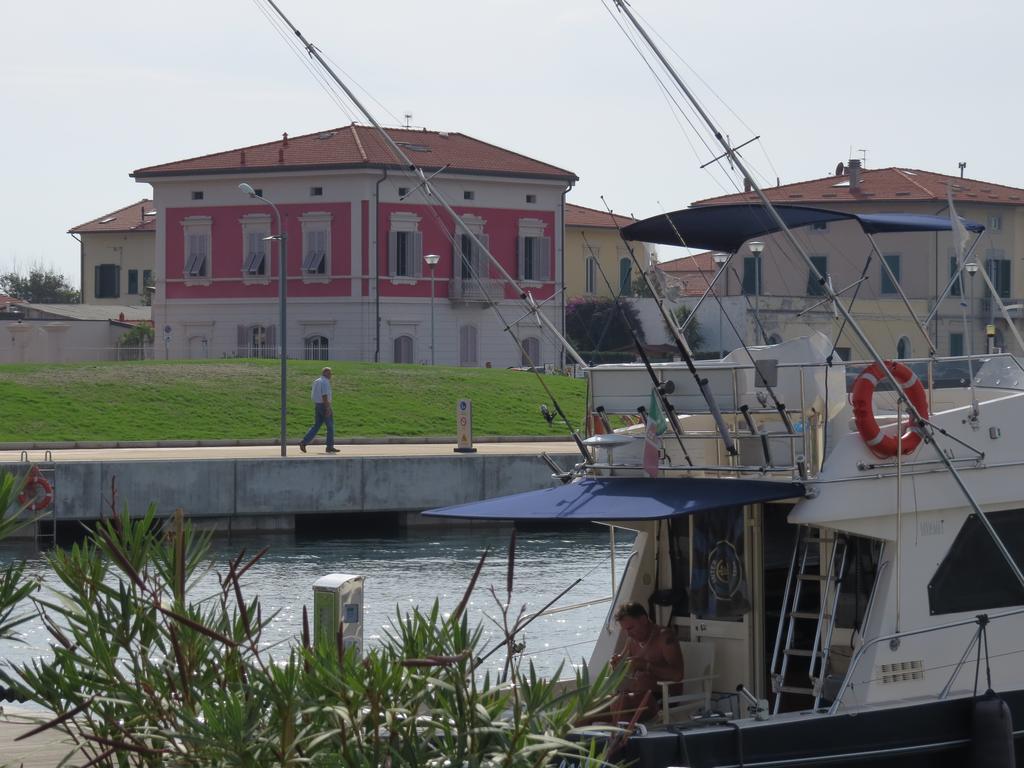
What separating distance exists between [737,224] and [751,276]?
0.41 meters

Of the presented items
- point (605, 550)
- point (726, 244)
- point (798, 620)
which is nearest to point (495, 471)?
point (605, 550)

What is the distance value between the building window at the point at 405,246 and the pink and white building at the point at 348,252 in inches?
1.8

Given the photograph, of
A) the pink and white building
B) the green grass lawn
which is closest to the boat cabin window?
the green grass lawn

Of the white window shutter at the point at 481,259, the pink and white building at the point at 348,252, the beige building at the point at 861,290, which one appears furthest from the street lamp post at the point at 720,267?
the pink and white building at the point at 348,252

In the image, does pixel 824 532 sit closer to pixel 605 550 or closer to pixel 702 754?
pixel 702 754

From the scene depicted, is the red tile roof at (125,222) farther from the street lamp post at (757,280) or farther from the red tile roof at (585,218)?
the street lamp post at (757,280)

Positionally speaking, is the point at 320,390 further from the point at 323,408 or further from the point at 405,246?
the point at 405,246

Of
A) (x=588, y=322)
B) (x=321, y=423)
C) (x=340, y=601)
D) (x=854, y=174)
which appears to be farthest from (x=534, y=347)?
(x=340, y=601)

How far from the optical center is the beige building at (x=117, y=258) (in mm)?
83500

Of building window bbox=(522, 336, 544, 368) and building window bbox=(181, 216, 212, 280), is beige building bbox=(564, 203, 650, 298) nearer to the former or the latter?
building window bbox=(522, 336, 544, 368)

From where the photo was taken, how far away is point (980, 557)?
10367 mm

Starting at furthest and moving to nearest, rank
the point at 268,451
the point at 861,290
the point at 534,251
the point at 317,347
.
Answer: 1. the point at 534,251
2. the point at 317,347
3. the point at 268,451
4. the point at 861,290

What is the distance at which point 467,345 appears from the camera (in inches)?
2345

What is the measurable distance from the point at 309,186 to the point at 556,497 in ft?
161
